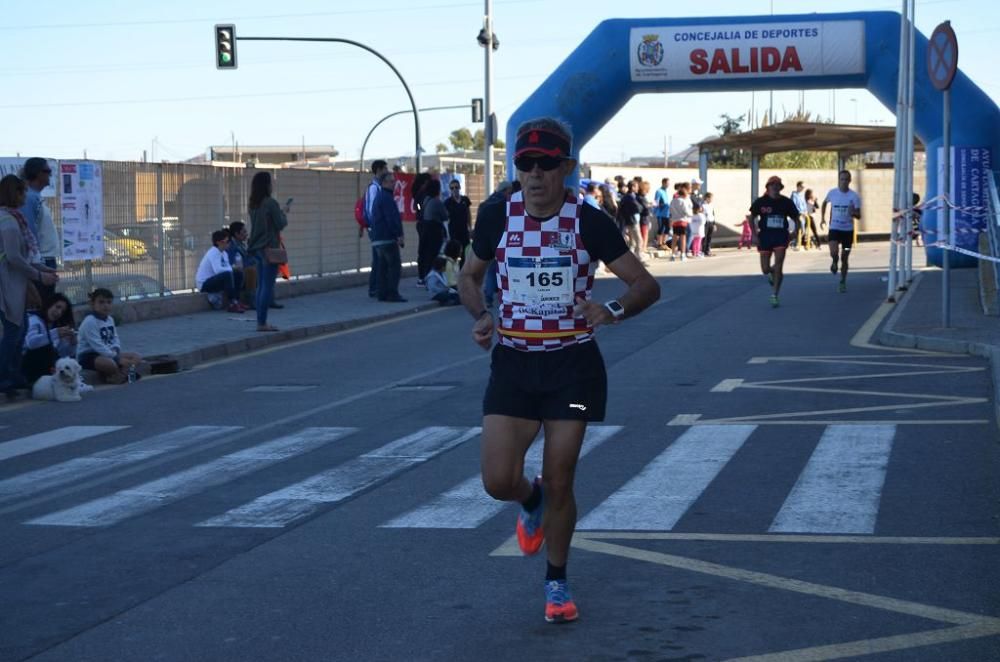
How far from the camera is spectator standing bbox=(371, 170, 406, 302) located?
73.8 feet

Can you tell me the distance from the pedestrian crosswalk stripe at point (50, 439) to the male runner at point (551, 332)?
17.7ft

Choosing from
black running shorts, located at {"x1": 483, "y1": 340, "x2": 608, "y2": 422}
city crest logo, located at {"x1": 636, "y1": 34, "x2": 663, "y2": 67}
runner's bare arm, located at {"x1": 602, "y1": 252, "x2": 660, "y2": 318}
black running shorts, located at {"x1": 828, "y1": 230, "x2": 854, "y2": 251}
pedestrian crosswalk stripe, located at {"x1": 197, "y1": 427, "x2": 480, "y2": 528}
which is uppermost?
city crest logo, located at {"x1": 636, "y1": 34, "x2": 663, "y2": 67}

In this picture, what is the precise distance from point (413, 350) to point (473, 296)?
34.4 ft

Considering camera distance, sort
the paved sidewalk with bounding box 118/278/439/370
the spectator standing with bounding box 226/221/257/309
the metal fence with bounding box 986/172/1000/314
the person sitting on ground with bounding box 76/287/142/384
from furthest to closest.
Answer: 1. the spectator standing with bounding box 226/221/257/309
2. the metal fence with bounding box 986/172/1000/314
3. the paved sidewalk with bounding box 118/278/439/370
4. the person sitting on ground with bounding box 76/287/142/384

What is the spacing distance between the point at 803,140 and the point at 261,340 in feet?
83.6

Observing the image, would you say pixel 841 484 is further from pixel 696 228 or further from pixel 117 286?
pixel 696 228

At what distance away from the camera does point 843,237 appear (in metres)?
23.3

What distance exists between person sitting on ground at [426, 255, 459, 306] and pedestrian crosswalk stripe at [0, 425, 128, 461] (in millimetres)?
11725

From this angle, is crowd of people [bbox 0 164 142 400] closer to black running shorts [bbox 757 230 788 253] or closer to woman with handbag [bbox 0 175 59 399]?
woman with handbag [bbox 0 175 59 399]

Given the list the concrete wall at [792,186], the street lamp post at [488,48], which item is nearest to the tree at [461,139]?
the concrete wall at [792,186]

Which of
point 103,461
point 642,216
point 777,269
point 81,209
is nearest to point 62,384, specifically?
point 103,461

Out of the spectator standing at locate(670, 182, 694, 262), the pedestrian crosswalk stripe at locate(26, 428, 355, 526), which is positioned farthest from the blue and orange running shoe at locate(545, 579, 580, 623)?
the spectator standing at locate(670, 182, 694, 262)

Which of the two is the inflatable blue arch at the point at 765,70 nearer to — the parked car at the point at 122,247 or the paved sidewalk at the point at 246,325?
the paved sidewalk at the point at 246,325

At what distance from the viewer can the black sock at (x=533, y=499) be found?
5.78 m
